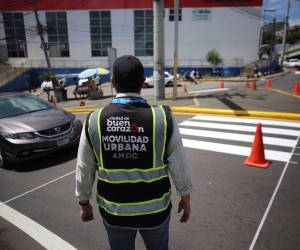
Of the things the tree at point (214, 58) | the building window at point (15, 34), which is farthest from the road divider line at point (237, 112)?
the building window at point (15, 34)

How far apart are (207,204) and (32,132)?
3.76m

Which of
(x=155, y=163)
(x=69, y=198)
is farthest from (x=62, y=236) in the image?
(x=155, y=163)

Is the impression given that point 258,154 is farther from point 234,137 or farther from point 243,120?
point 243,120

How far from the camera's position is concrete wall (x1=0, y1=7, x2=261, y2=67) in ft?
141

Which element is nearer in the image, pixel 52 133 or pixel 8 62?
pixel 52 133

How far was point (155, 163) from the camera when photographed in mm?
2004

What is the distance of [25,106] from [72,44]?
41875mm

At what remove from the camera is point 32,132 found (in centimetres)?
579

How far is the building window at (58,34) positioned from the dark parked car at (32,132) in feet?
139

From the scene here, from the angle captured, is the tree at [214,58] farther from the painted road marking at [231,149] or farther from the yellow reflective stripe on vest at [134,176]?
the yellow reflective stripe on vest at [134,176]

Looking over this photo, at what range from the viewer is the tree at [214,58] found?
137 ft

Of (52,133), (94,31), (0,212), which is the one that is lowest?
(0,212)

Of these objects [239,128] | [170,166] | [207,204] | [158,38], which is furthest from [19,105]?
[158,38]

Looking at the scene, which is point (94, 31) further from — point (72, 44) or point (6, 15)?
point (6, 15)
